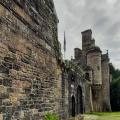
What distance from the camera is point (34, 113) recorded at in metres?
7.50

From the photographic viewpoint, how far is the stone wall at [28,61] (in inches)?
234

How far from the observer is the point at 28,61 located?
7211 mm

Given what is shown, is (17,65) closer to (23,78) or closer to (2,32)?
(23,78)

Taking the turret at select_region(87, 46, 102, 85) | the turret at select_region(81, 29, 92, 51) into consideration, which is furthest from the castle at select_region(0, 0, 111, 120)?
the turret at select_region(81, 29, 92, 51)

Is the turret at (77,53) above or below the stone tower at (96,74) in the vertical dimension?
above

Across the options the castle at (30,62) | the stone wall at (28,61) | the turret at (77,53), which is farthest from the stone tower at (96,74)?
the stone wall at (28,61)

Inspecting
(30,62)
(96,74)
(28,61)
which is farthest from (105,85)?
(28,61)

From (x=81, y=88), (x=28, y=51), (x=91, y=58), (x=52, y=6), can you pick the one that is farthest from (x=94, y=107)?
(x=28, y=51)

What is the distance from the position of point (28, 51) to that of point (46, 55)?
172cm

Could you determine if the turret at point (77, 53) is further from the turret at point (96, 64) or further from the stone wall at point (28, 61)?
the stone wall at point (28, 61)

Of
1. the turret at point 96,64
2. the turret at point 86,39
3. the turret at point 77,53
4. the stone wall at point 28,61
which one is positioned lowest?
the stone wall at point 28,61

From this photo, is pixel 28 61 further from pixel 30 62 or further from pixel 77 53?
pixel 77 53

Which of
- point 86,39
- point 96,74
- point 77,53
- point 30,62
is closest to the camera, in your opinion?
point 30,62

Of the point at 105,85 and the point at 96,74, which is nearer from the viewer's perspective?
the point at 96,74
